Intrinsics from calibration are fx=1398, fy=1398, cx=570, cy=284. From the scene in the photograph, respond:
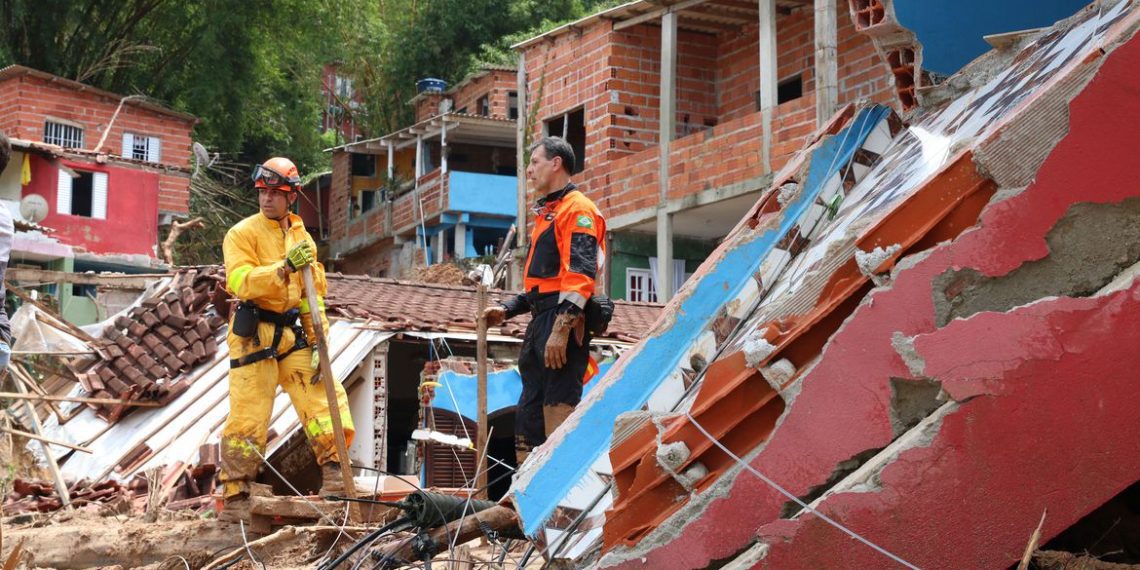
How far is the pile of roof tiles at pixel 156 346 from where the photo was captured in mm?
13039

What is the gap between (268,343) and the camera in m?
Result: 8.19

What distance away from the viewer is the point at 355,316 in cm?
1244

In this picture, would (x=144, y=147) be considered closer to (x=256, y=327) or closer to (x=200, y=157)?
(x=200, y=157)

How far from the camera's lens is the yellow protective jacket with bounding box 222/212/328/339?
26.4 ft

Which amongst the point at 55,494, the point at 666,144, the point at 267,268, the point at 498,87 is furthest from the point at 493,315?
the point at 498,87

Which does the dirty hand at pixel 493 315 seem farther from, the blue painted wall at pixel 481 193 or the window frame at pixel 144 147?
the window frame at pixel 144 147

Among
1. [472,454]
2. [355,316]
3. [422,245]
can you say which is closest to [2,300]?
[355,316]

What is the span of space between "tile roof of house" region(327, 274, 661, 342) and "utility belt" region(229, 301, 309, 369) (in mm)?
3708

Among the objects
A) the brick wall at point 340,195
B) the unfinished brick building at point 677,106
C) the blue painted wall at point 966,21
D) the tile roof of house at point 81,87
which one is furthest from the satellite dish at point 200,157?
the blue painted wall at point 966,21

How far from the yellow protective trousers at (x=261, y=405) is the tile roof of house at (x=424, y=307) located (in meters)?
3.74

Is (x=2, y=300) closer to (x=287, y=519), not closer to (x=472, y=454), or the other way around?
(x=287, y=519)

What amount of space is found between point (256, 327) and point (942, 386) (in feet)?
16.8

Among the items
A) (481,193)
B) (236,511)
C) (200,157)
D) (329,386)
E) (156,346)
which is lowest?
(236,511)

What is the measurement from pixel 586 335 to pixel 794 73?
50.9 ft
